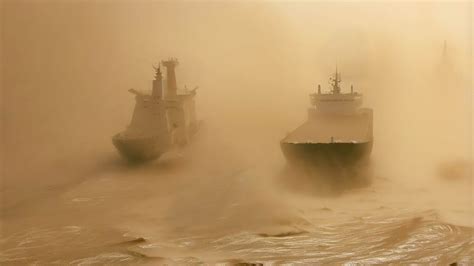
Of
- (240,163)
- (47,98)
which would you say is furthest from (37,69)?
(240,163)

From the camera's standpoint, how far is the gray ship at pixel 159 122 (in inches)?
114

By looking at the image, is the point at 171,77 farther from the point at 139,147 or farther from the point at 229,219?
the point at 229,219

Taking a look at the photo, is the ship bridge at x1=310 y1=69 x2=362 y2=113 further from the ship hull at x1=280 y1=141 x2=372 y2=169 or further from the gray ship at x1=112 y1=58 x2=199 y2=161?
the gray ship at x1=112 y1=58 x2=199 y2=161

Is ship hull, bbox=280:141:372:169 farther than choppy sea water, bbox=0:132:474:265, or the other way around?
ship hull, bbox=280:141:372:169

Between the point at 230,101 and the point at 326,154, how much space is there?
614mm

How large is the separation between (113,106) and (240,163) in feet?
2.58

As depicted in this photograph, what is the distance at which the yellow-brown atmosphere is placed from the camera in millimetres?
2873

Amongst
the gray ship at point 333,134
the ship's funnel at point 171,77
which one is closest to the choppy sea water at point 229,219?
the gray ship at point 333,134

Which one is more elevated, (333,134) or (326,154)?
(333,134)

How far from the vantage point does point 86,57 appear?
296 centimetres

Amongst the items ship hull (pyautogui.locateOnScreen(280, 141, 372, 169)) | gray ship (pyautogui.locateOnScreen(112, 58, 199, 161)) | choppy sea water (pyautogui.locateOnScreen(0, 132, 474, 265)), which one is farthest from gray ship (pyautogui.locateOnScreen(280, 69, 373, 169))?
gray ship (pyautogui.locateOnScreen(112, 58, 199, 161))

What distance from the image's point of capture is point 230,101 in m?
2.93

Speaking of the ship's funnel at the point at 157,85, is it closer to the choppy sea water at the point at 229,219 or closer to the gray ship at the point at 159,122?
the gray ship at the point at 159,122

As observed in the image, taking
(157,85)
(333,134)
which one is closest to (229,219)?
(333,134)
